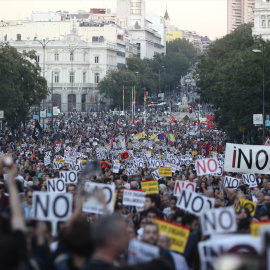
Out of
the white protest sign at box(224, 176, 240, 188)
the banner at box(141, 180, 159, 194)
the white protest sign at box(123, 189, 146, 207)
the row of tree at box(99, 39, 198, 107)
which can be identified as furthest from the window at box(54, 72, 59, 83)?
the white protest sign at box(123, 189, 146, 207)

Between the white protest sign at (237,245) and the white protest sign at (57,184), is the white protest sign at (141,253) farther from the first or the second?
the white protest sign at (57,184)

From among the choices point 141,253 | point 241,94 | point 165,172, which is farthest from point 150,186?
point 241,94

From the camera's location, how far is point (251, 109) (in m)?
52.2

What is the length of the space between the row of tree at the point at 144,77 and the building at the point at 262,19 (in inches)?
1151

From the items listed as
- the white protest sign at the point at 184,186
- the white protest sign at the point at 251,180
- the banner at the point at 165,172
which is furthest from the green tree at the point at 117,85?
the white protest sign at the point at 184,186

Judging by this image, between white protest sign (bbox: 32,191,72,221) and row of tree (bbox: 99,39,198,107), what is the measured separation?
4617 inches

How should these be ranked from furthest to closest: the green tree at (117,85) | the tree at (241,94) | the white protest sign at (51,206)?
the green tree at (117,85) < the tree at (241,94) < the white protest sign at (51,206)

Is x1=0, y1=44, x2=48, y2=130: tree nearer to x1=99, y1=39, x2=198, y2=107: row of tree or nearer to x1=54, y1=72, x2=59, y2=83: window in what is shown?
x1=99, y1=39, x2=198, y2=107: row of tree

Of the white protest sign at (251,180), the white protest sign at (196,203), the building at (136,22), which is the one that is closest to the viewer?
the white protest sign at (196,203)

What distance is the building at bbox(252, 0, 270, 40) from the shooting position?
99938 mm

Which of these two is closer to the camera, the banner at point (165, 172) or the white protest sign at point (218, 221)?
the white protest sign at point (218, 221)

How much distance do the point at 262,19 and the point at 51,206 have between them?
3662 inches

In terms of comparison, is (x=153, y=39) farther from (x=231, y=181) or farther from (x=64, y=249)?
(x=64, y=249)

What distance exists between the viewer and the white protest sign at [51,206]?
9992 millimetres
